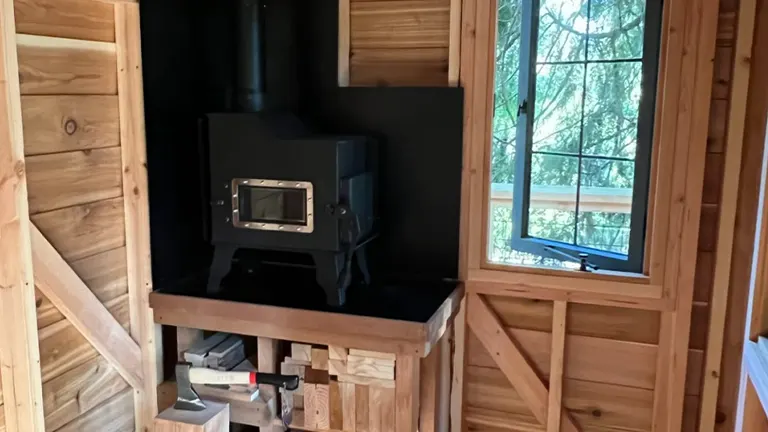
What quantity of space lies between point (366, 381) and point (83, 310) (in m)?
0.87

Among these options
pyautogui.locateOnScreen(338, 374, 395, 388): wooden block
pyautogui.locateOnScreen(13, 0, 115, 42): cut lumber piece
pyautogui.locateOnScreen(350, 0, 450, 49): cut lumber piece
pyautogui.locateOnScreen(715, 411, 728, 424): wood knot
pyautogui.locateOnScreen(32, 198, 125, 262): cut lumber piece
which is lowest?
pyautogui.locateOnScreen(715, 411, 728, 424): wood knot

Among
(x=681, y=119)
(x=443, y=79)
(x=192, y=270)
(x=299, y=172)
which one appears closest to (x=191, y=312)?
(x=192, y=270)

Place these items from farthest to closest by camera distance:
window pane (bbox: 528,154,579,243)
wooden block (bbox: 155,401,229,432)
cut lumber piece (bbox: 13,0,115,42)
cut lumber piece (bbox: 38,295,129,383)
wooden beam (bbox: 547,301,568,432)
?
window pane (bbox: 528,154,579,243) < wooden beam (bbox: 547,301,568,432) < wooden block (bbox: 155,401,229,432) < cut lumber piece (bbox: 38,295,129,383) < cut lumber piece (bbox: 13,0,115,42)

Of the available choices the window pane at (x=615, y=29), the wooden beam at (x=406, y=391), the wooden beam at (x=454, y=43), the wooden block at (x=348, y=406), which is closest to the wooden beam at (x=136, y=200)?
the wooden block at (x=348, y=406)

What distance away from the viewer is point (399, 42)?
2551 millimetres

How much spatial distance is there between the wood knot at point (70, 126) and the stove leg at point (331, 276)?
0.80 m

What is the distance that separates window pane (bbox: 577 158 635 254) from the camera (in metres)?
2.57

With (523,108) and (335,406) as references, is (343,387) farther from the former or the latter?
(523,108)

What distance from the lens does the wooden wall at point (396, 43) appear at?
2.50 meters

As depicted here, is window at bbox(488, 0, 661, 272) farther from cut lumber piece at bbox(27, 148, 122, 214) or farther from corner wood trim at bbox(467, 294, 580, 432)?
cut lumber piece at bbox(27, 148, 122, 214)

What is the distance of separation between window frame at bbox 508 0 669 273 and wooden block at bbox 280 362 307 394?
37.4 inches

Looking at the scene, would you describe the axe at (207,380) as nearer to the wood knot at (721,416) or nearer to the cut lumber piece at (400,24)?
the cut lumber piece at (400,24)

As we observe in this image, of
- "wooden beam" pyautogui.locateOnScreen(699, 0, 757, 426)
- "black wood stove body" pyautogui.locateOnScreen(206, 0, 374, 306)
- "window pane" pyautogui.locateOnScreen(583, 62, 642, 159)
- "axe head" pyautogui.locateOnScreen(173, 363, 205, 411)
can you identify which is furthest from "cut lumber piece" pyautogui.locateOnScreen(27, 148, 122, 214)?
"wooden beam" pyautogui.locateOnScreen(699, 0, 757, 426)

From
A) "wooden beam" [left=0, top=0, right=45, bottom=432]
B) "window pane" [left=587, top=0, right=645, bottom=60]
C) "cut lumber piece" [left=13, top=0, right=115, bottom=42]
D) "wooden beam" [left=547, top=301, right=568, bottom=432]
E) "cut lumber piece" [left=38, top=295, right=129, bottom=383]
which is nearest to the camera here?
"wooden beam" [left=0, top=0, right=45, bottom=432]
